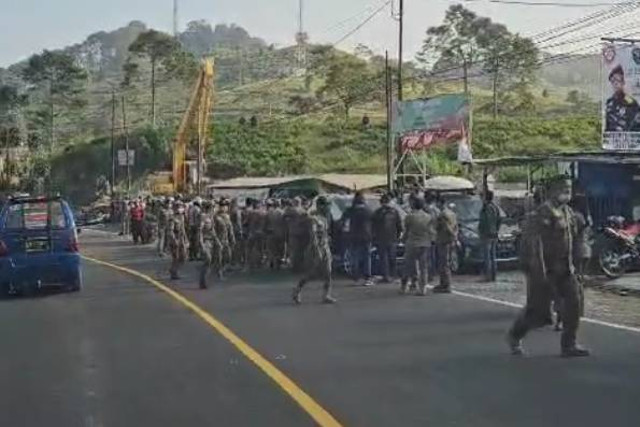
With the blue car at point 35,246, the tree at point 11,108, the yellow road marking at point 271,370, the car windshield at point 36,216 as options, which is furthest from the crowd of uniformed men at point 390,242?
the tree at point 11,108

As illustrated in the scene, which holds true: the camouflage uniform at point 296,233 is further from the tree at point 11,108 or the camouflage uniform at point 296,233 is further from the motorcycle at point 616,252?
the tree at point 11,108

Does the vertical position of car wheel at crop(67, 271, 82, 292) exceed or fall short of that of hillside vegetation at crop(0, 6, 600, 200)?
it falls short

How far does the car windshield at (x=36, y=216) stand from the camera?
20.3 meters

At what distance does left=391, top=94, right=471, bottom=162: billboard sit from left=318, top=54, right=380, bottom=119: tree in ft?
152

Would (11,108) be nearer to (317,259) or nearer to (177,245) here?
(177,245)

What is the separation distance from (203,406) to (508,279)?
1323 centimetres

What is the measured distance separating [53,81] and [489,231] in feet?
299

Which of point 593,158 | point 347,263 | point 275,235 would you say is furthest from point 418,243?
point 593,158

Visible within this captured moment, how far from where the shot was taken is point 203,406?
887 cm

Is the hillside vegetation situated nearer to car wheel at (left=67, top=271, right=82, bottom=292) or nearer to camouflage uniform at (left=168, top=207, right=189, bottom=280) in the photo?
camouflage uniform at (left=168, top=207, right=189, bottom=280)

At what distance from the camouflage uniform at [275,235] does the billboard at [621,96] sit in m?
8.34

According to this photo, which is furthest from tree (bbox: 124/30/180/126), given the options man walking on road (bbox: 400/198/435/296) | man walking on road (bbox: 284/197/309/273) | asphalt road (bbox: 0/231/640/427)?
asphalt road (bbox: 0/231/640/427)

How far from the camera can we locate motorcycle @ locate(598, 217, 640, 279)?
21.0m

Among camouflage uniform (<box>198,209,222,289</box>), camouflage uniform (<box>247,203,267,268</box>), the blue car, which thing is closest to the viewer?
the blue car
